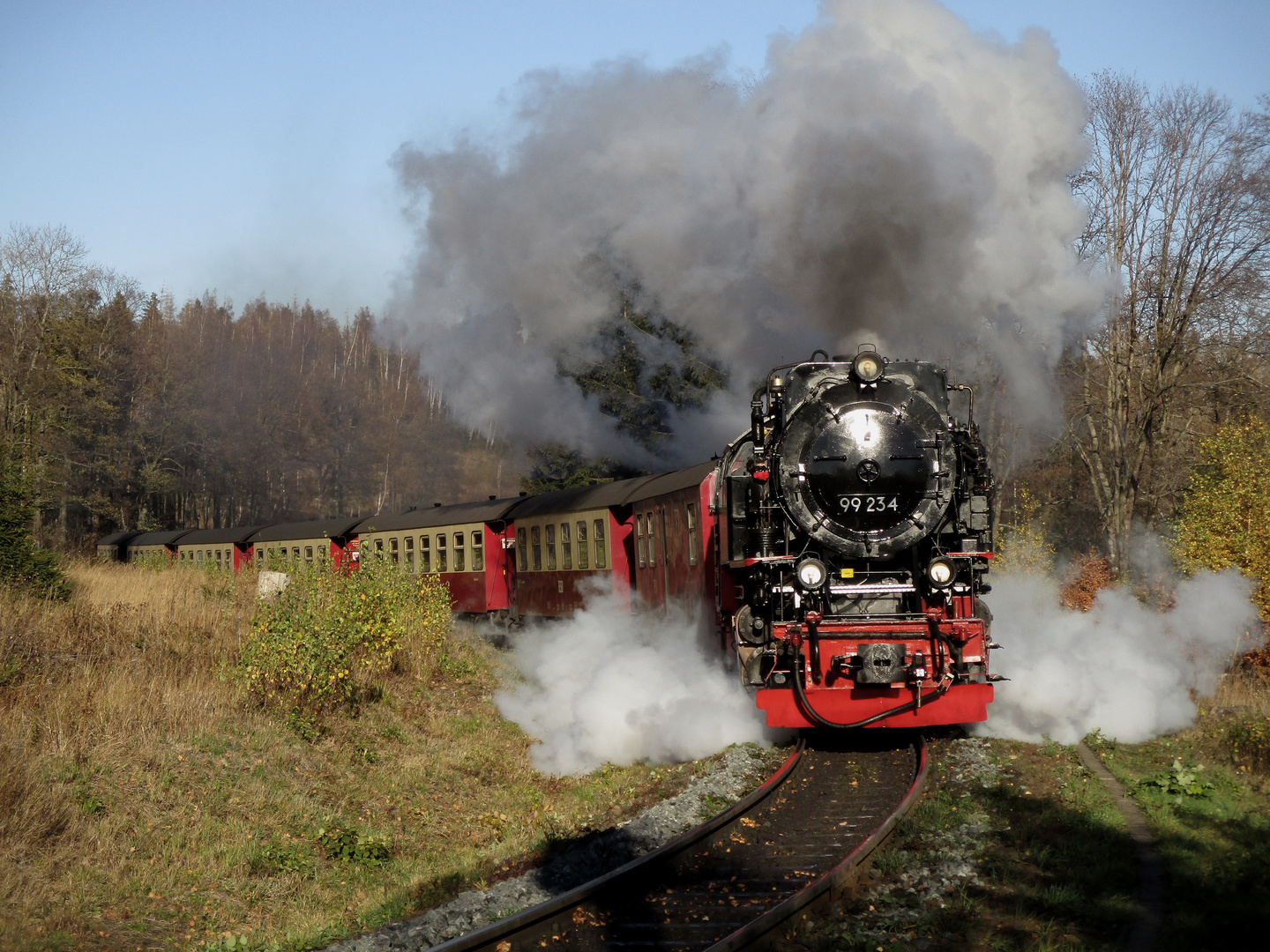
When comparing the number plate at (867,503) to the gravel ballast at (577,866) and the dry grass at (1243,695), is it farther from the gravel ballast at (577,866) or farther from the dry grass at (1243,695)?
the dry grass at (1243,695)

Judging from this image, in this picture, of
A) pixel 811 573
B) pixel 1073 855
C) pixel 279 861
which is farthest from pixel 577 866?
pixel 811 573

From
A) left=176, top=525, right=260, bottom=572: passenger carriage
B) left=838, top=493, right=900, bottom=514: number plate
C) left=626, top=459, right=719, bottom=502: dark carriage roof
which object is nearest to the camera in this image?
left=838, top=493, right=900, bottom=514: number plate

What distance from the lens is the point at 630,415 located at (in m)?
25.1

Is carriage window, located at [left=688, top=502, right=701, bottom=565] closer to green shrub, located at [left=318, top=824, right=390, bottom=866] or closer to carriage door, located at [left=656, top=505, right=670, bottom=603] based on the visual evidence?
carriage door, located at [left=656, top=505, right=670, bottom=603]

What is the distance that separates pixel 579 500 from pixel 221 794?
8.80 metres

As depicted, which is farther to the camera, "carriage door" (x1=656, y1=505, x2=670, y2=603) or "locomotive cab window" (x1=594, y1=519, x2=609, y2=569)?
"locomotive cab window" (x1=594, y1=519, x2=609, y2=569)

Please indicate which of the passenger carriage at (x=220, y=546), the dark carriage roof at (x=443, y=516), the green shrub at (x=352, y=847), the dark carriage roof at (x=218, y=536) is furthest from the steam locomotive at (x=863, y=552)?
the dark carriage roof at (x=218, y=536)

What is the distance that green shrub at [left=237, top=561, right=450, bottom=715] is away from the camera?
28.6 ft

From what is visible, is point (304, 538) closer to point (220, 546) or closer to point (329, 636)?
point (220, 546)

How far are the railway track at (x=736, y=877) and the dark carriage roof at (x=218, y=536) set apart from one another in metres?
19.0

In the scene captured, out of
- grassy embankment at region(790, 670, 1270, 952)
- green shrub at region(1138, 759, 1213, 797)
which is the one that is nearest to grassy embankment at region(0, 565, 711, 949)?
grassy embankment at region(790, 670, 1270, 952)

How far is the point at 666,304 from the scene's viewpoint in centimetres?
1548

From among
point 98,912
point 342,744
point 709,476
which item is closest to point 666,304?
point 709,476

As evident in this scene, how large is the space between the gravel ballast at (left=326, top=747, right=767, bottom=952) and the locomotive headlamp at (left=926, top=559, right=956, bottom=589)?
6.25 feet
